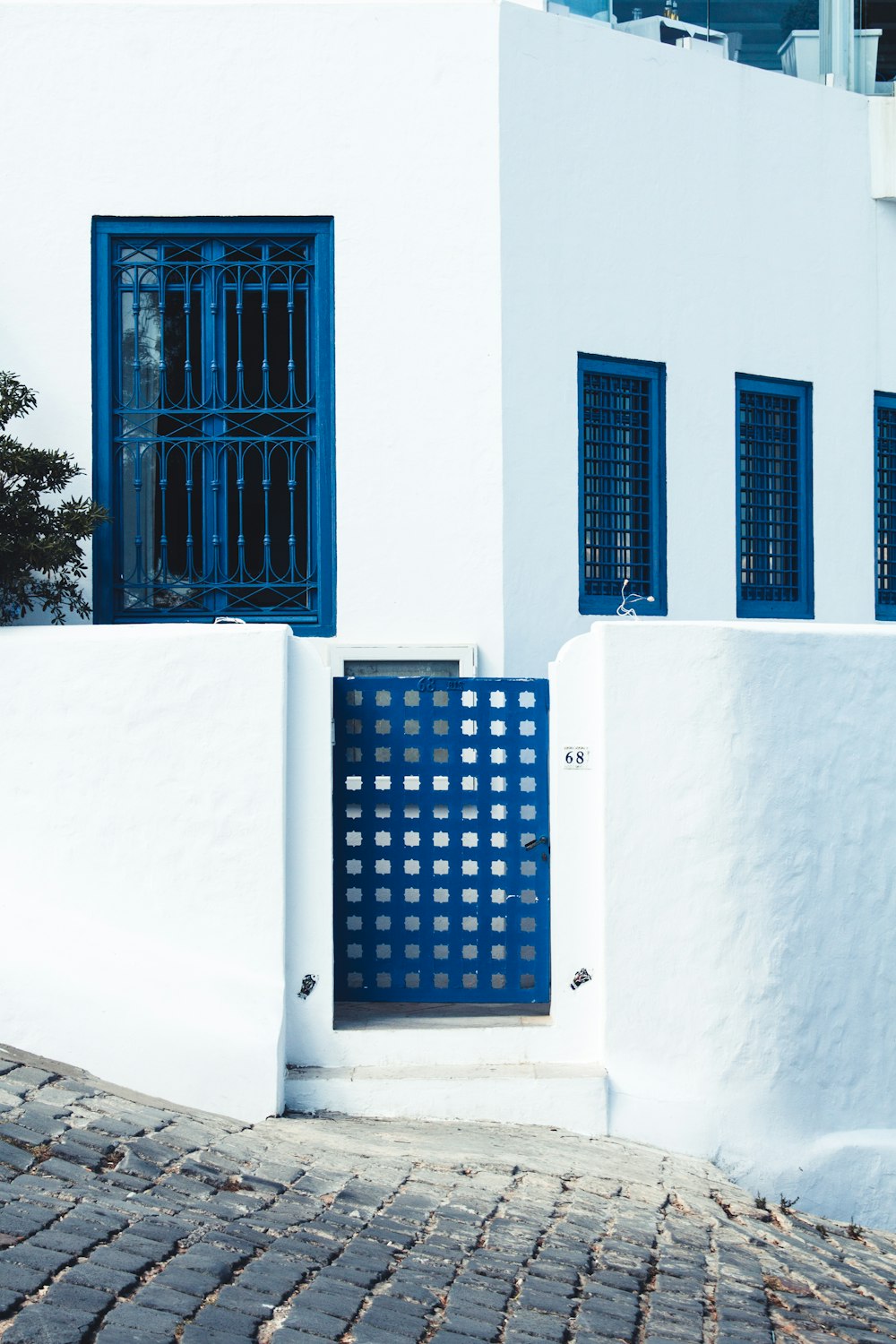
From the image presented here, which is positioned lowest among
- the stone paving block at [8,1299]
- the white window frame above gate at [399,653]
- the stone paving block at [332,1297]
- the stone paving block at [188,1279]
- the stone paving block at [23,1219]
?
the stone paving block at [332,1297]

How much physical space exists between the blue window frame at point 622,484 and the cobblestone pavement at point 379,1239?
161 inches

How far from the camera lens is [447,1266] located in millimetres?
5371

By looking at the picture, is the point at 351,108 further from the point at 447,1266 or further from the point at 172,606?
the point at 447,1266

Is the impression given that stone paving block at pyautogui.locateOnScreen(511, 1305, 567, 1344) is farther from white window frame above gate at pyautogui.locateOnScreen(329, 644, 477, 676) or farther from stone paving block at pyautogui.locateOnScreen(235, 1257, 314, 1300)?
white window frame above gate at pyautogui.locateOnScreen(329, 644, 477, 676)

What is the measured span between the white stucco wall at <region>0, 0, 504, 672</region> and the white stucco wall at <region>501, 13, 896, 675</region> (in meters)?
0.26

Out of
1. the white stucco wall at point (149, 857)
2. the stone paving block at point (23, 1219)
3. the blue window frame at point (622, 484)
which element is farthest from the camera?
the blue window frame at point (622, 484)

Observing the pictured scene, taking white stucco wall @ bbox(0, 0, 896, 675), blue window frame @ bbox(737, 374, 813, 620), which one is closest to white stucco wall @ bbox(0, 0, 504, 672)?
white stucco wall @ bbox(0, 0, 896, 675)

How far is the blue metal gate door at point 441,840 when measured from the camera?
7.58m

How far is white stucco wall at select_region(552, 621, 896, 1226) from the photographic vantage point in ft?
23.8

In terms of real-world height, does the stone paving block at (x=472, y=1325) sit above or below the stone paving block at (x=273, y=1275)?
below

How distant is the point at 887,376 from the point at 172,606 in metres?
5.37

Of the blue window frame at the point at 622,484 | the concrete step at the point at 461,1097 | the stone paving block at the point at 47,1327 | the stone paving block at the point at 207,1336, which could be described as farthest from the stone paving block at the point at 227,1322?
the blue window frame at the point at 622,484

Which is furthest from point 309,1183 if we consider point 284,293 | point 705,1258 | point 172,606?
point 284,293

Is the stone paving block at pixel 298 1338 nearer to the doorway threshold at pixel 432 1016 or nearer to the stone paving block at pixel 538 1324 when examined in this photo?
the stone paving block at pixel 538 1324
